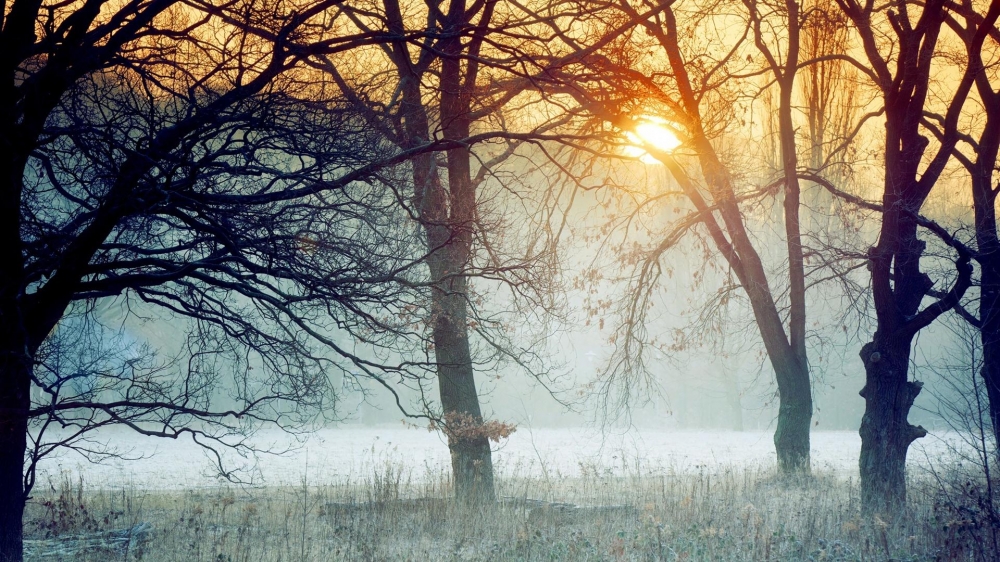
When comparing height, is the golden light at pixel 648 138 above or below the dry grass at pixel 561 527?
above

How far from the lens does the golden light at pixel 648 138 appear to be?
6.91 meters

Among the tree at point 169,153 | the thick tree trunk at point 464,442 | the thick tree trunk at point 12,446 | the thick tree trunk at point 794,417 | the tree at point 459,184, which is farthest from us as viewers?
the thick tree trunk at point 794,417

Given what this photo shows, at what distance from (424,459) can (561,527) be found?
5.48 metres

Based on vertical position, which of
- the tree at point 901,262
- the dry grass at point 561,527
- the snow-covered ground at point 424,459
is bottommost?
the dry grass at point 561,527

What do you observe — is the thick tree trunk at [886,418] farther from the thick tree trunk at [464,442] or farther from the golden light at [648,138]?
the thick tree trunk at [464,442]

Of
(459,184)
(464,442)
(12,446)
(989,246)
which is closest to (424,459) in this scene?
(464,442)

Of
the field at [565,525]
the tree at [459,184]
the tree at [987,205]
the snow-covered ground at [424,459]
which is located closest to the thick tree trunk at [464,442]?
the tree at [459,184]

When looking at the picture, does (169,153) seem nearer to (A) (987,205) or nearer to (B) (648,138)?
(B) (648,138)

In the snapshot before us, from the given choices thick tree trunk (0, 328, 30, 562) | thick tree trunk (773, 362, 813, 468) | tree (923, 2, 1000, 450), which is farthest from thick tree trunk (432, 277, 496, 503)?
tree (923, 2, 1000, 450)

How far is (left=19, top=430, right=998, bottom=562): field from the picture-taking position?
7.34 meters

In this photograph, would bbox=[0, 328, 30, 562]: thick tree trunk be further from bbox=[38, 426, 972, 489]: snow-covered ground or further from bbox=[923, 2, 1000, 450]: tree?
bbox=[923, 2, 1000, 450]: tree

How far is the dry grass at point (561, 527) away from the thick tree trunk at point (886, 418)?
0.49 metres

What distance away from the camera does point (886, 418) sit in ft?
33.6

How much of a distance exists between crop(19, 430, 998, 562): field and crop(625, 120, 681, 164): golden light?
3.62 meters
